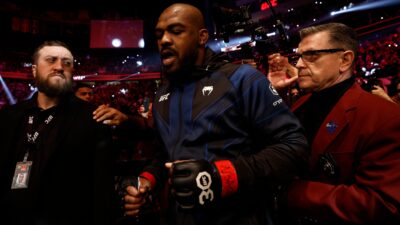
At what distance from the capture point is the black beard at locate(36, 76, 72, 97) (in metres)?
2.66

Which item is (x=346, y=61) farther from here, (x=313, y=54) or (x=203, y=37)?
(x=203, y=37)

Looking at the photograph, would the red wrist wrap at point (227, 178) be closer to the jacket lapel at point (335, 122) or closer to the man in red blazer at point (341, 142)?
the man in red blazer at point (341, 142)

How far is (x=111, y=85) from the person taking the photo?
22.7 metres

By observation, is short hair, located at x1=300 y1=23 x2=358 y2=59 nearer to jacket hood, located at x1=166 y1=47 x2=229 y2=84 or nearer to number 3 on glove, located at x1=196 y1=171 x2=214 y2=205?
jacket hood, located at x1=166 y1=47 x2=229 y2=84

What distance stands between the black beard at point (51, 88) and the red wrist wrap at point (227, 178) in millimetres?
2164

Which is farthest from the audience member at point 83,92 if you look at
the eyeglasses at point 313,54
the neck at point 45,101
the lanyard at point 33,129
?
the eyeglasses at point 313,54

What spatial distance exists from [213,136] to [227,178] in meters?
0.34

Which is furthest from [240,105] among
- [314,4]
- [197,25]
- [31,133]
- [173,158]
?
[314,4]

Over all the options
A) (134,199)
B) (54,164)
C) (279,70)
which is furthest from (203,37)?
(54,164)

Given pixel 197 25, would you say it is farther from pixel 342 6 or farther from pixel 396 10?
pixel 342 6

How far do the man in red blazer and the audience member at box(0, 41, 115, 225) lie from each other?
166cm

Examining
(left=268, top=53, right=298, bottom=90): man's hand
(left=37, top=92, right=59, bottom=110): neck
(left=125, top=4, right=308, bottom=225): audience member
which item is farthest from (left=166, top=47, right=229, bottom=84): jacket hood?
(left=37, top=92, right=59, bottom=110): neck

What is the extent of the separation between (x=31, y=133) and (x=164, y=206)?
5.26 feet

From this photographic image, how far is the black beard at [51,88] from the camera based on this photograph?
2664 millimetres
